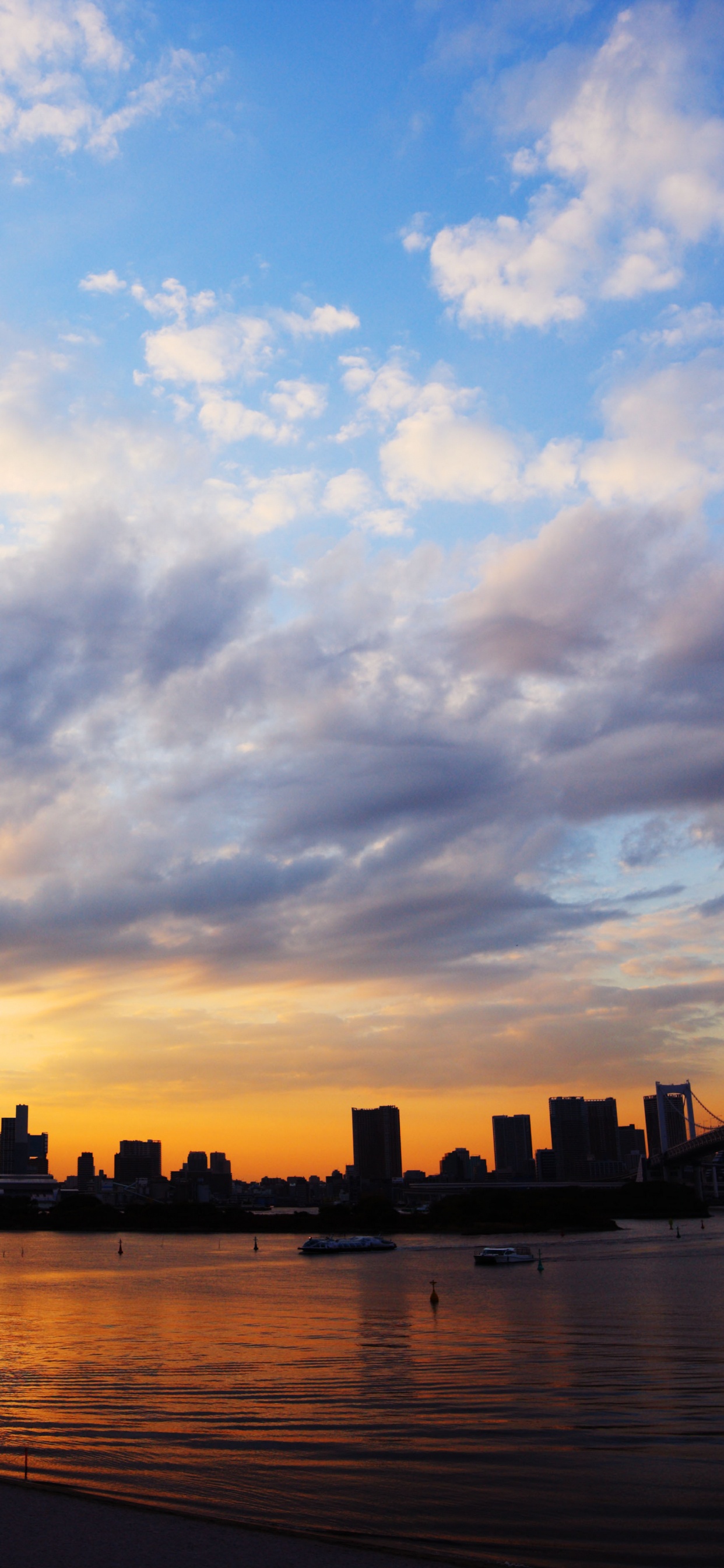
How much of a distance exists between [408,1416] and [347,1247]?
136052 millimetres

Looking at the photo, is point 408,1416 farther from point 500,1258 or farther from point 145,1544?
point 500,1258

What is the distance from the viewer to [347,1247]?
518 feet

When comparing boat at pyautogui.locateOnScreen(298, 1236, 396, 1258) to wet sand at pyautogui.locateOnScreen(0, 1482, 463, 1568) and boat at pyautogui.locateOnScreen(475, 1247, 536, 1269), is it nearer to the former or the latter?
boat at pyautogui.locateOnScreen(475, 1247, 536, 1269)

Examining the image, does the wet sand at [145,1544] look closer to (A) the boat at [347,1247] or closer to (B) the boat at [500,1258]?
(B) the boat at [500,1258]

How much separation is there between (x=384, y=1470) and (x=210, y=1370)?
1819 centimetres

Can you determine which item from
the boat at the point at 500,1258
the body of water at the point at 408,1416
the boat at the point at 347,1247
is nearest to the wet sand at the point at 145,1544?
the body of water at the point at 408,1416

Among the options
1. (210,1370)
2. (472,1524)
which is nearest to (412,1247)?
(210,1370)

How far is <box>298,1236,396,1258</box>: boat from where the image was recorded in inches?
6097

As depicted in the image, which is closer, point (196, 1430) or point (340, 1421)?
point (196, 1430)

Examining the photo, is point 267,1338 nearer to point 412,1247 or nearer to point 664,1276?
point 664,1276

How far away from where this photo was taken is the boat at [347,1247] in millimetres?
154875

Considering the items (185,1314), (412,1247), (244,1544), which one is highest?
(244,1544)

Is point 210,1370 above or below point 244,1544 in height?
below

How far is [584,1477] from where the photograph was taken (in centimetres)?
2308
